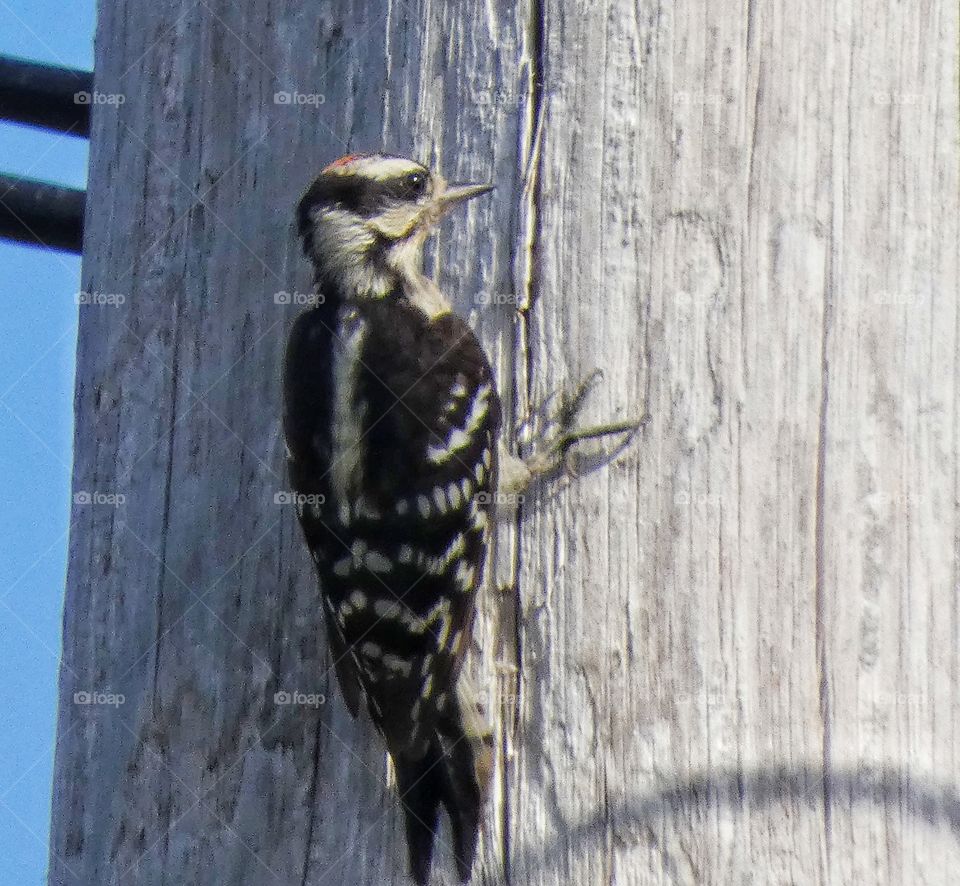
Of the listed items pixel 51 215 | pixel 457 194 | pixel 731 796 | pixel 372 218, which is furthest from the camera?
pixel 372 218

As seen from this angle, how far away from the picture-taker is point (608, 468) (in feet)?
9.23

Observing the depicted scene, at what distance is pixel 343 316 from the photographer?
3359 mm

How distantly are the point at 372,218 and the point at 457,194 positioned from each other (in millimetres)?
667

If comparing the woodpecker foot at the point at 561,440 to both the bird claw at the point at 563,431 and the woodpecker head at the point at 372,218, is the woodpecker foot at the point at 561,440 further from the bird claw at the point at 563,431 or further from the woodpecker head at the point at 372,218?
the woodpecker head at the point at 372,218

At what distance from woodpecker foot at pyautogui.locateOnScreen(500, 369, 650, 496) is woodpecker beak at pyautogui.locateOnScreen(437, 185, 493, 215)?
46 cm

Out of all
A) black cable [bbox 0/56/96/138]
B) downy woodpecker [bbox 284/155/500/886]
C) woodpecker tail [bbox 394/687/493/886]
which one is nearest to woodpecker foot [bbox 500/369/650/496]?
downy woodpecker [bbox 284/155/500/886]

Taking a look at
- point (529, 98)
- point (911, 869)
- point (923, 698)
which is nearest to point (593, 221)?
point (529, 98)

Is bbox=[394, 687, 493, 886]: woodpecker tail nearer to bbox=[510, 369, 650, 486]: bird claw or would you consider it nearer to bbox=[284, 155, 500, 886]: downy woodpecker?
bbox=[284, 155, 500, 886]: downy woodpecker

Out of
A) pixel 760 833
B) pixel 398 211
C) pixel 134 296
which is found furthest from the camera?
pixel 398 211

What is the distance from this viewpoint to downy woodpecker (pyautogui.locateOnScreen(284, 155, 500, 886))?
278 cm

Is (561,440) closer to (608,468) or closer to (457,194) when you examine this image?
(608,468)

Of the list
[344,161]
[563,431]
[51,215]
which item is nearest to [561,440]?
[563,431]

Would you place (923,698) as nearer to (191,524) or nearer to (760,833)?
(760,833)

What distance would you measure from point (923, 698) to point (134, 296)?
1928 millimetres
